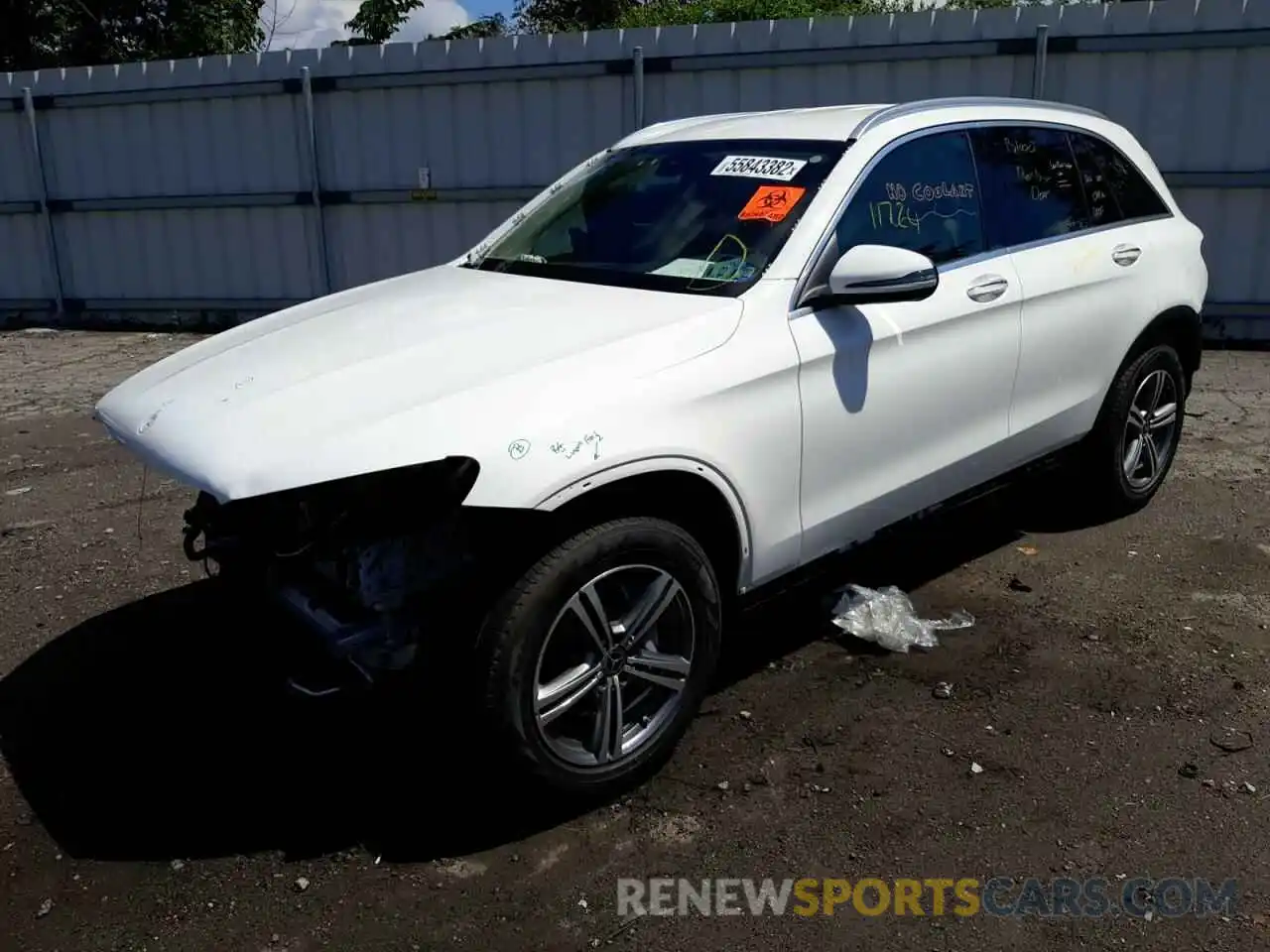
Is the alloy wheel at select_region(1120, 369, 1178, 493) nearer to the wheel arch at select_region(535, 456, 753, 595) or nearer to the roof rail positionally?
the roof rail

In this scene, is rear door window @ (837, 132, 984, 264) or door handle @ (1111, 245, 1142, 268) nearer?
rear door window @ (837, 132, 984, 264)

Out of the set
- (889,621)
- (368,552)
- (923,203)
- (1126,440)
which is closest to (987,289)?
(923,203)

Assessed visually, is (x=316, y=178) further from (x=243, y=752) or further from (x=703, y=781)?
(x=703, y=781)

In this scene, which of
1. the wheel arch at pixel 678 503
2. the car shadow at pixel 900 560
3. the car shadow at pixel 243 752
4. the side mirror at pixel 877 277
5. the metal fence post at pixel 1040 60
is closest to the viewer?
the wheel arch at pixel 678 503

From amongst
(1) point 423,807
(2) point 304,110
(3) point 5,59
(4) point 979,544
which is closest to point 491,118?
(2) point 304,110

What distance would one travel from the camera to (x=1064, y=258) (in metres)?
4.48

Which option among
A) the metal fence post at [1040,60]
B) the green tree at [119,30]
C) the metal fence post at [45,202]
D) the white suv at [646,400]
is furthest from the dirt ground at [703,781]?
the green tree at [119,30]

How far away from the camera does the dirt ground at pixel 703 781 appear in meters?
2.80

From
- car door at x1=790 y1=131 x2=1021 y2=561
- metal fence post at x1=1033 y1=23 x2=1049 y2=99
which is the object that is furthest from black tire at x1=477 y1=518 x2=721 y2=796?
metal fence post at x1=1033 y1=23 x2=1049 y2=99

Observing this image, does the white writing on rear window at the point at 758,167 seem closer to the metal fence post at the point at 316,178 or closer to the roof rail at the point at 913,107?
the roof rail at the point at 913,107

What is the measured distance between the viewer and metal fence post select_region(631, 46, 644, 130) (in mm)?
9656

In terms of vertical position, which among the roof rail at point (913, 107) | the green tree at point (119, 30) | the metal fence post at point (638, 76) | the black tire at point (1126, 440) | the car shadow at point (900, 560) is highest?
the green tree at point (119, 30)

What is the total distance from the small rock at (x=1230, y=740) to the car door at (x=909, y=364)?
1.17 metres

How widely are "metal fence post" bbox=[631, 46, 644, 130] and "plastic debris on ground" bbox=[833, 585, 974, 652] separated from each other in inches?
251
